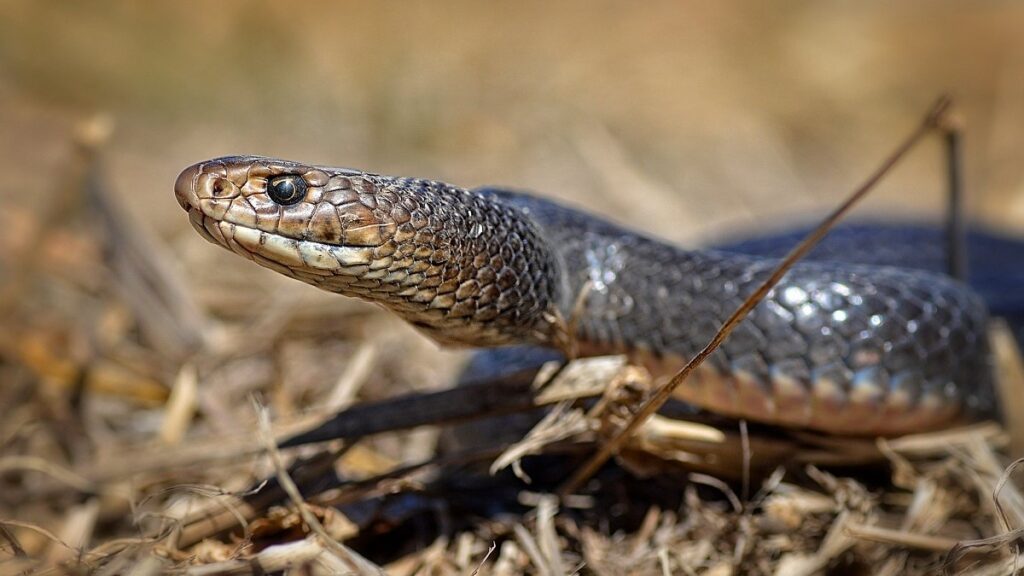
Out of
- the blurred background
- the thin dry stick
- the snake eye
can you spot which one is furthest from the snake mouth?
the blurred background

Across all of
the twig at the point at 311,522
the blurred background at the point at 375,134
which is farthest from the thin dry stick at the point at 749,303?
the blurred background at the point at 375,134

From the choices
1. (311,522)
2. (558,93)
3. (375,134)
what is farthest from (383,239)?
(558,93)

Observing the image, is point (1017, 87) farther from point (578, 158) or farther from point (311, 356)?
point (311, 356)

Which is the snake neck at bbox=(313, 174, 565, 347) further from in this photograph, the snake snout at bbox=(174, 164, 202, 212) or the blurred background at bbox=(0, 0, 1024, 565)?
the blurred background at bbox=(0, 0, 1024, 565)

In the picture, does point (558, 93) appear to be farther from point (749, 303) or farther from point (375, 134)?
point (749, 303)

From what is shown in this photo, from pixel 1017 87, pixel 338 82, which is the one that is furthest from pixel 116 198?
pixel 1017 87

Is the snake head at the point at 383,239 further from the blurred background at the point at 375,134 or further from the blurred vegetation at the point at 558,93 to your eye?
the blurred vegetation at the point at 558,93
